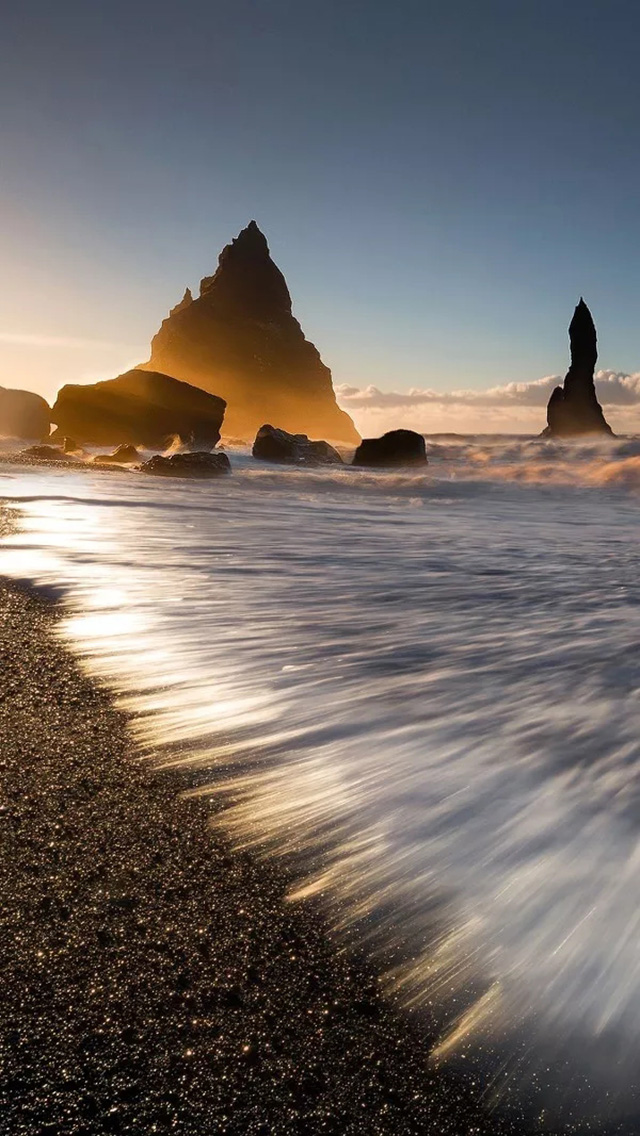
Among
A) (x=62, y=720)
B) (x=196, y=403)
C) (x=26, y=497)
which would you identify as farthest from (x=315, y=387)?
(x=62, y=720)

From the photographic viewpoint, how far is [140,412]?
142 feet

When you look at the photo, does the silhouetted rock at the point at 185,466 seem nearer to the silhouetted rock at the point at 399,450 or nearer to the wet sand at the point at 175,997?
the silhouetted rock at the point at 399,450

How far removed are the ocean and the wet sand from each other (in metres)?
0.09

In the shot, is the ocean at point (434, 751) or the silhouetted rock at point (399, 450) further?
the silhouetted rock at point (399, 450)

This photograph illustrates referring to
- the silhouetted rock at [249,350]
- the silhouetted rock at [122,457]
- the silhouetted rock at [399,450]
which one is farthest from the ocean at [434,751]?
the silhouetted rock at [249,350]

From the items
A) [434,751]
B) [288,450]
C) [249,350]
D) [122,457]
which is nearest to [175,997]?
[434,751]

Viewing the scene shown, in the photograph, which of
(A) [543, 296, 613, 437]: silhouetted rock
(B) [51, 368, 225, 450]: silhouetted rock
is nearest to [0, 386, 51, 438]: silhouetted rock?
(B) [51, 368, 225, 450]: silhouetted rock

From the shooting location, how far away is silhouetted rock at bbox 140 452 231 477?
75.7ft

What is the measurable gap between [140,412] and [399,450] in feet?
63.4

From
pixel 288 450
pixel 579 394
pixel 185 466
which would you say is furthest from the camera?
pixel 579 394

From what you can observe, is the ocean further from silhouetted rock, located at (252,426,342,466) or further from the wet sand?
silhouetted rock, located at (252,426,342,466)

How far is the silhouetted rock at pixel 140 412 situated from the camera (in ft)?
141

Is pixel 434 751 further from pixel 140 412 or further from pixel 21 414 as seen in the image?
pixel 140 412

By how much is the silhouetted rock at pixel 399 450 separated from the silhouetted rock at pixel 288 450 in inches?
91.0
